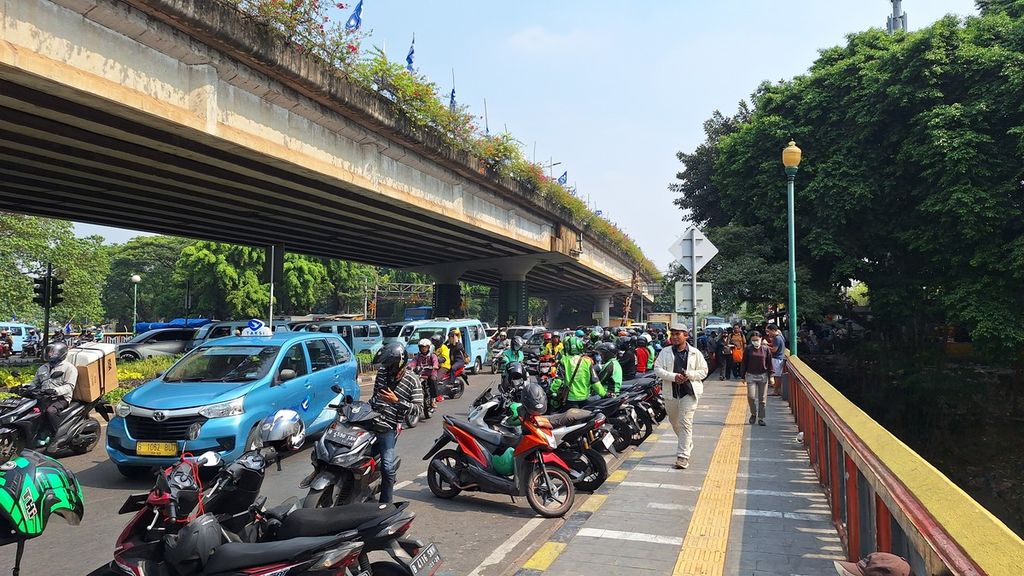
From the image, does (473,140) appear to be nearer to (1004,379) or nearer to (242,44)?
(242,44)

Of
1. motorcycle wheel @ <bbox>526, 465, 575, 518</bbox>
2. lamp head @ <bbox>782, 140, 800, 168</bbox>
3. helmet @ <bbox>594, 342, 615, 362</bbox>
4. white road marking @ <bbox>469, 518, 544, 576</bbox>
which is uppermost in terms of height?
lamp head @ <bbox>782, 140, 800, 168</bbox>

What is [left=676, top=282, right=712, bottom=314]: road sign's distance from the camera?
1167 centimetres

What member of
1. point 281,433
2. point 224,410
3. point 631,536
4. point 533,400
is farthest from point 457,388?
point 281,433

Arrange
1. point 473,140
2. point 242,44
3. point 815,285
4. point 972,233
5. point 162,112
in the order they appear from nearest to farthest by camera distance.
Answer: point 162,112, point 242,44, point 972,233, point 473,140, point 815,285

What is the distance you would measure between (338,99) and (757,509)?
11599 millimetres

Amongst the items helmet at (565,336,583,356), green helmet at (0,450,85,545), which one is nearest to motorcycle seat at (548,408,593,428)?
helmet at (565,336,583,356)

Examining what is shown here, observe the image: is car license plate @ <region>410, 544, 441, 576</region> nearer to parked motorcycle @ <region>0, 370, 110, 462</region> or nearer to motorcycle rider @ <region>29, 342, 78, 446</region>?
parked motorcycle @ <region>0, 370, 110, 462</region>

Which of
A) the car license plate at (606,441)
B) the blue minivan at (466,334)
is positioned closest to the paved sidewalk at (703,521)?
the car license plate at (606,441)

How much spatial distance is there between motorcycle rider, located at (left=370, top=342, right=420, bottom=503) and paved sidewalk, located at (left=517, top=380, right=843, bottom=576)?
1.31 metres

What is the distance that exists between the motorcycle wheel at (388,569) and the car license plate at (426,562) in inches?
2.1

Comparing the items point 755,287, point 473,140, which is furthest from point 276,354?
point 755,287

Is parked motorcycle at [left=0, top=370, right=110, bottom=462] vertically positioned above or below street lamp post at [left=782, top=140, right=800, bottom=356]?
below

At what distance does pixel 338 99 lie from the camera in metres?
14.1

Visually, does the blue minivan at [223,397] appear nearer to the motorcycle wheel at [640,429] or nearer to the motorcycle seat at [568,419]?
the motorcycle seat at [568,419]
